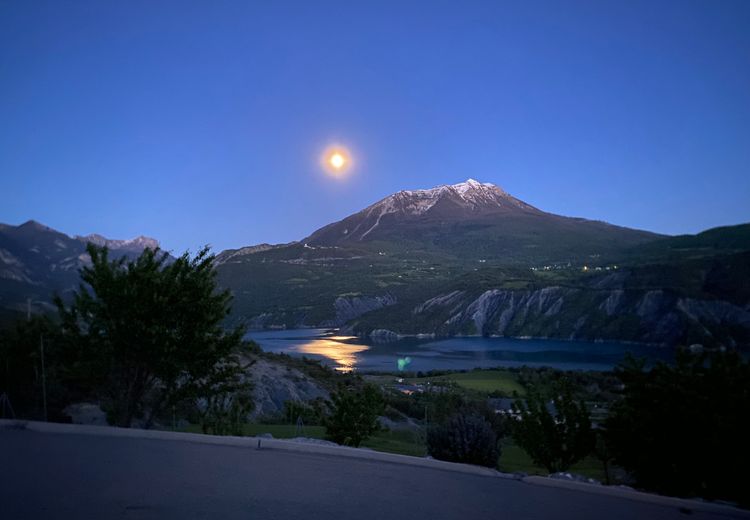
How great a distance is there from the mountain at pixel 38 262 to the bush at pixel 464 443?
27.7 feet

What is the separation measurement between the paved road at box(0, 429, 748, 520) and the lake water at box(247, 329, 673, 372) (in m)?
76.9

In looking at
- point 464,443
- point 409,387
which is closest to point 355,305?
point 409,387

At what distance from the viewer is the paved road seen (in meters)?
5.76

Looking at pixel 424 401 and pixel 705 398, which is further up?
pixel 705 398

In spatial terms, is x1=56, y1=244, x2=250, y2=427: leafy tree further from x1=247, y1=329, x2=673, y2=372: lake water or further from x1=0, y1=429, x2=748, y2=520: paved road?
x1=247, y1=329, x2=673, y2=372: lake water

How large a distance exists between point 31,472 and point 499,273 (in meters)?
194

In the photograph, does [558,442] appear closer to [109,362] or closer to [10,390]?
[109,362]

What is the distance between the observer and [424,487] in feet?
22.4

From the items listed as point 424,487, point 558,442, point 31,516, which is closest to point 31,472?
point 31,516

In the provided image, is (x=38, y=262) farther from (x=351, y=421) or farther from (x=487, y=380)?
(x=487, y=380)

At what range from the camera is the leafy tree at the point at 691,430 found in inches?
342

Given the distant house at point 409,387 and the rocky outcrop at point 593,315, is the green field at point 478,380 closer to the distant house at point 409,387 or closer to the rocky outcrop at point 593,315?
the distant house at point 409,387

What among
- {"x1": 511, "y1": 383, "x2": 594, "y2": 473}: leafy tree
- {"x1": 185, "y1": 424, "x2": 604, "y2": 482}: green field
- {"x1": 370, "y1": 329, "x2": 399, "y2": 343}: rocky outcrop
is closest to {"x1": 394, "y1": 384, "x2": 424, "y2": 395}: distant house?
{"x1": 185, "y1": 424, "x2": 604, "y2": 482}: green field

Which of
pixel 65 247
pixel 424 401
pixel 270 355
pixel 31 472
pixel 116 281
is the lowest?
pixel 424 401
